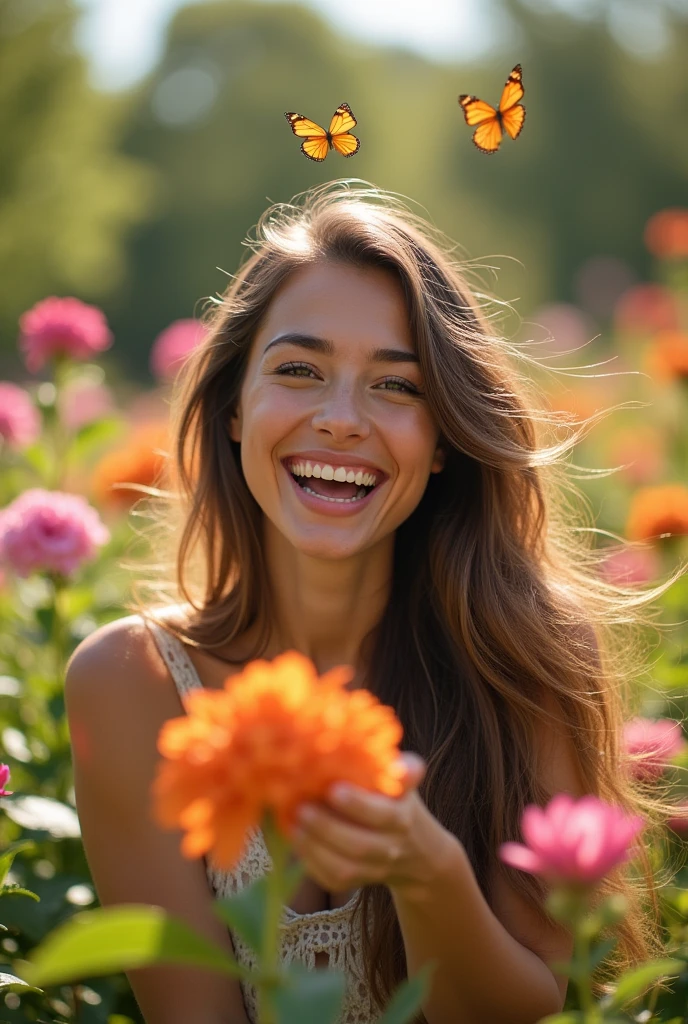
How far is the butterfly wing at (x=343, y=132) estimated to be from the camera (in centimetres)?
181

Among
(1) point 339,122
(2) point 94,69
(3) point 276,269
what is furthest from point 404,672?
(2) point 94,69

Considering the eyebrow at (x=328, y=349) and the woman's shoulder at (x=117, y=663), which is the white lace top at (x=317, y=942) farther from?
the eyebrow at (x=328, y=349)

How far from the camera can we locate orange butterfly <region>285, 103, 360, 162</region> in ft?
5.98

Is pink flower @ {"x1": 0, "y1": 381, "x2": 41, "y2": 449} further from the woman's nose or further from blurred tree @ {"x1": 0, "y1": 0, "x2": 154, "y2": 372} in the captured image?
blurred tree @ {"x1": 0, "y1": 0, "x2": 154, "y2": 372}

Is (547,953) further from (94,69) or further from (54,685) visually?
(94,69)

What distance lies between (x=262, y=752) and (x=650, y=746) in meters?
1.69

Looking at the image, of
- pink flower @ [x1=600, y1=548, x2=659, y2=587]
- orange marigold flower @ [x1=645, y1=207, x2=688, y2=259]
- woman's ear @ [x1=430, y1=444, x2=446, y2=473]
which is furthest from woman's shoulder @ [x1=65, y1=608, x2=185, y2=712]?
orange marigold flower @ [x1=645, y1=207, x2=688, y2=259]

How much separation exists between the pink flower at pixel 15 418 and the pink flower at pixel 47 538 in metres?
0.69

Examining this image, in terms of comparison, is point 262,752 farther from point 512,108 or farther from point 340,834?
point 512,108

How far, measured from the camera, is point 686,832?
234 cm

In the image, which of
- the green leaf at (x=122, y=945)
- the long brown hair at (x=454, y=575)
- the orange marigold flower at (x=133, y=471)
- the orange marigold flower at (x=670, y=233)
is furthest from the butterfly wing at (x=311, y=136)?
the orange marigold flower at (x=670, y=233)

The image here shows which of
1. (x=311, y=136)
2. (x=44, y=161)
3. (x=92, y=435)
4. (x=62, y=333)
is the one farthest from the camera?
(x=44, y=161)

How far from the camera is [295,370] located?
2.05 meters

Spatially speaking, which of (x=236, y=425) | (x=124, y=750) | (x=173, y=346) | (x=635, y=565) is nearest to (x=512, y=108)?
(x=236, y=425)
